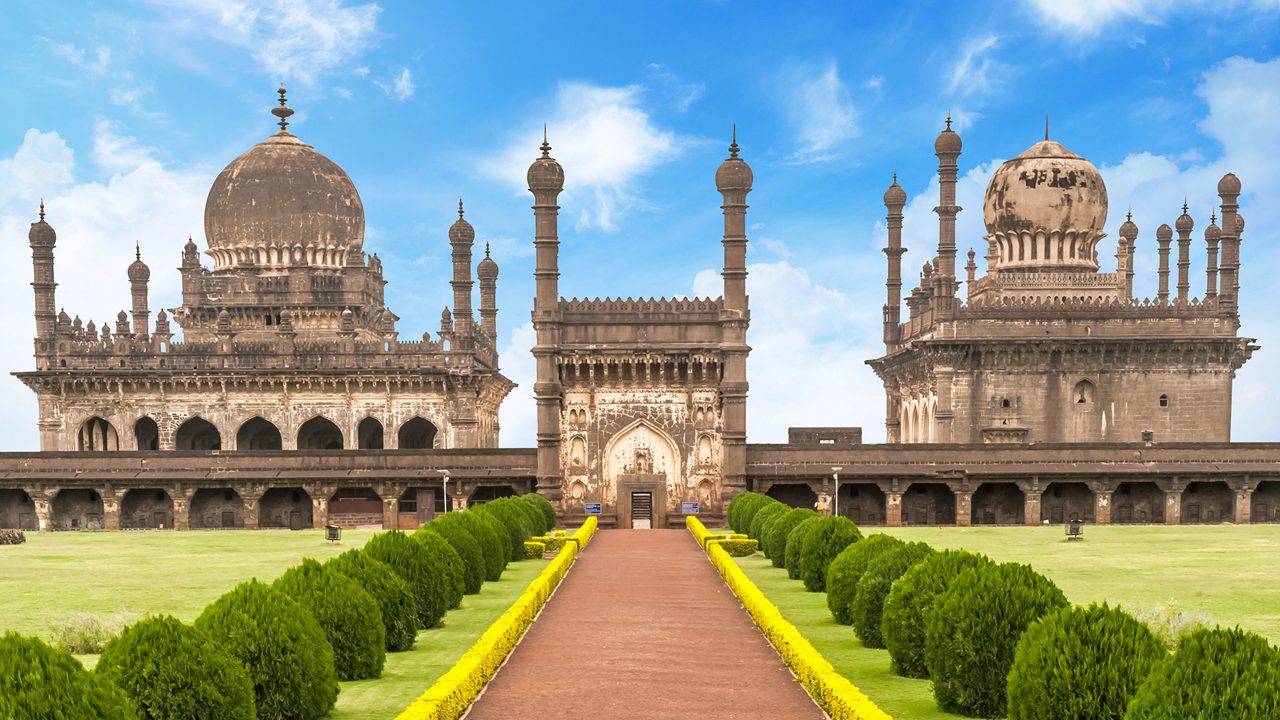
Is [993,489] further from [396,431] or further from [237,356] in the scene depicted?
[237,356]

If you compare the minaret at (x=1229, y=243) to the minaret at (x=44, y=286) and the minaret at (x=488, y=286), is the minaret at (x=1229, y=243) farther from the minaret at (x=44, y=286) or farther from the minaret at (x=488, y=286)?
the minaret at (x=44, y=286)

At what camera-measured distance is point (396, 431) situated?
165 feet

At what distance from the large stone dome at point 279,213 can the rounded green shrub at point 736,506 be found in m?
22.3

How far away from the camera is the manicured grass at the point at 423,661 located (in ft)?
46.1

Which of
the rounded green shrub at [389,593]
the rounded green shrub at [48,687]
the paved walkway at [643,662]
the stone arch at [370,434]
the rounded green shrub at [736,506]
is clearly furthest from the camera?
the stone arch at [370,434]

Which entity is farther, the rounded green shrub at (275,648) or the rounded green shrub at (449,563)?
the rounded green shrub at (449,563)

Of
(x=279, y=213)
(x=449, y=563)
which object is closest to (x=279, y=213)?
(x=279, y=213)

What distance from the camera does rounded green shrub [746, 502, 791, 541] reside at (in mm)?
31438

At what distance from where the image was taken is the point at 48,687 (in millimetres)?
8875

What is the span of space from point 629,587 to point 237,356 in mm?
29766

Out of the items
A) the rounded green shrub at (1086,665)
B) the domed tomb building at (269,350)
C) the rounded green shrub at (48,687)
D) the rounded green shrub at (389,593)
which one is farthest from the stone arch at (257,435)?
the rounded green shrub at (1086,665)

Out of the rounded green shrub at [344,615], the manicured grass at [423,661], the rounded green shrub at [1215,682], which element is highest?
the rounded green shrub at [1215,682]

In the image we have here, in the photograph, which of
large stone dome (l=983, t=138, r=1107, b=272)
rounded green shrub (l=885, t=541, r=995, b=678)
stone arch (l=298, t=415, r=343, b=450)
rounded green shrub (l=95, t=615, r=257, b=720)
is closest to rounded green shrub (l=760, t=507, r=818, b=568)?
rounded green shrub (l=885, t=541, r=995, b=678)

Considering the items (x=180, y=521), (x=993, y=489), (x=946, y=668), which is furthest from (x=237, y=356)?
(x=946, y=668)
